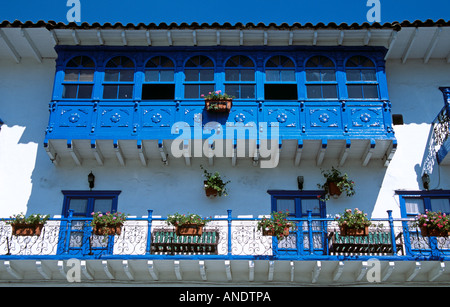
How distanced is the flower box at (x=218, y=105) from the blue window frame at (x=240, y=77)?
2.52 feet

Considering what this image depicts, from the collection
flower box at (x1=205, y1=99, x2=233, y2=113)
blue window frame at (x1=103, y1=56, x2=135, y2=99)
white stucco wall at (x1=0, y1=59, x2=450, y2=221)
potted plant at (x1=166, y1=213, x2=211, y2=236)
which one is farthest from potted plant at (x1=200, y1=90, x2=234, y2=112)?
potted plant at (x1=166, y1=213, x2=211, y2=236)

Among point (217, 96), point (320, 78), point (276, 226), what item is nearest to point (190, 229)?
point (276, 226)

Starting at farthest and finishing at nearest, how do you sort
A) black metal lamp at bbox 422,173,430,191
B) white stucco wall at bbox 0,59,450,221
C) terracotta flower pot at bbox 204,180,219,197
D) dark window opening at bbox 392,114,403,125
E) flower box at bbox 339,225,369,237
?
dark window opening at bbox 392,114,403,125 < black metal lamp at bbox 422,173,430,191 < white stucco wall at bbox 0,59,450,221 < terracotta flower pot at bbox 204,180,219,197 < flower box at bbox 339,225,369,237

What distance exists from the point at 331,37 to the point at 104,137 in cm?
747

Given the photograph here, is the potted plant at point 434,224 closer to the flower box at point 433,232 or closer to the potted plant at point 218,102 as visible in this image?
the flower box at point 433,232

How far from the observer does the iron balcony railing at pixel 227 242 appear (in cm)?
1559

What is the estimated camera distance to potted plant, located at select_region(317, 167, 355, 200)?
17.5 meters

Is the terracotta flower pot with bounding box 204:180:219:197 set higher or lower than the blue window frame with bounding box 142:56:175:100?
lower

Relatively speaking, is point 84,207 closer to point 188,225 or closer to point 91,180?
point 91,180

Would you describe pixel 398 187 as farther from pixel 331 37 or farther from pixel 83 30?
pixel 83 30

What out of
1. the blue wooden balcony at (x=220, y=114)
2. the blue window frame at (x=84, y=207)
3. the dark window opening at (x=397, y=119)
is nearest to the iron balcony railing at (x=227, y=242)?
the blue window frame at (x=84, y=207)

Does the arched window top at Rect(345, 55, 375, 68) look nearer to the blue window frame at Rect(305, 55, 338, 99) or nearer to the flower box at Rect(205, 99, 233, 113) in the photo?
the blue window frame at Rect(305, 55, 338, 99)

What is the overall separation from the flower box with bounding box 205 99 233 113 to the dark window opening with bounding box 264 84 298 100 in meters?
1.32

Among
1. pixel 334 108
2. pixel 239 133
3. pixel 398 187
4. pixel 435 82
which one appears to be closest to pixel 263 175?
pixel 239 133
